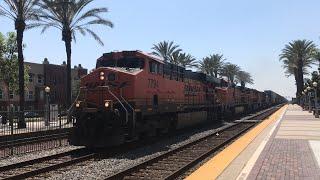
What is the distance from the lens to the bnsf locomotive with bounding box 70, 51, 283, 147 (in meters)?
17.4

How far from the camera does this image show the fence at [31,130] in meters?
18.4

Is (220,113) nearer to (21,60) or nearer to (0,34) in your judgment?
(21,60)

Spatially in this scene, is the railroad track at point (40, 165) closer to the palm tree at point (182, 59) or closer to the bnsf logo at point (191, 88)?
the bnsf logo at point (191, 88)

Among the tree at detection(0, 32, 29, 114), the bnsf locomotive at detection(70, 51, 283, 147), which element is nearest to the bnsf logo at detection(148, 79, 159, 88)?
the bnsf locomotive at detection(70, 51, 283, 147)

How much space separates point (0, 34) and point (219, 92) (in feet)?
105

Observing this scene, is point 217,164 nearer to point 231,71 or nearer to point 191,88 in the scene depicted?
point 191,88

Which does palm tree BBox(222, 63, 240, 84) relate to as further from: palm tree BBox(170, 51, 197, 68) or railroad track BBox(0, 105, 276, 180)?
railroad track BBox(0, 105, 276, 180)

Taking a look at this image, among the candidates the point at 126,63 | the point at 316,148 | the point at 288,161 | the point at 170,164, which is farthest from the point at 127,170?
the point at 126,63

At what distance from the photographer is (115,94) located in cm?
1838

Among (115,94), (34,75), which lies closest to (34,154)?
(115,94)

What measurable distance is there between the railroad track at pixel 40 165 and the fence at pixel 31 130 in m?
2.16

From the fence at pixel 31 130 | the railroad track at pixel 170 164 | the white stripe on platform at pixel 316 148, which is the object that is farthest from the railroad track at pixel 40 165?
the white stripe on platform at pixel 316 148

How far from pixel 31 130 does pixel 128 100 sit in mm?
5514

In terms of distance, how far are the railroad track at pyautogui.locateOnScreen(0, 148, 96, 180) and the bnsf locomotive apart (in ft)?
2.95
